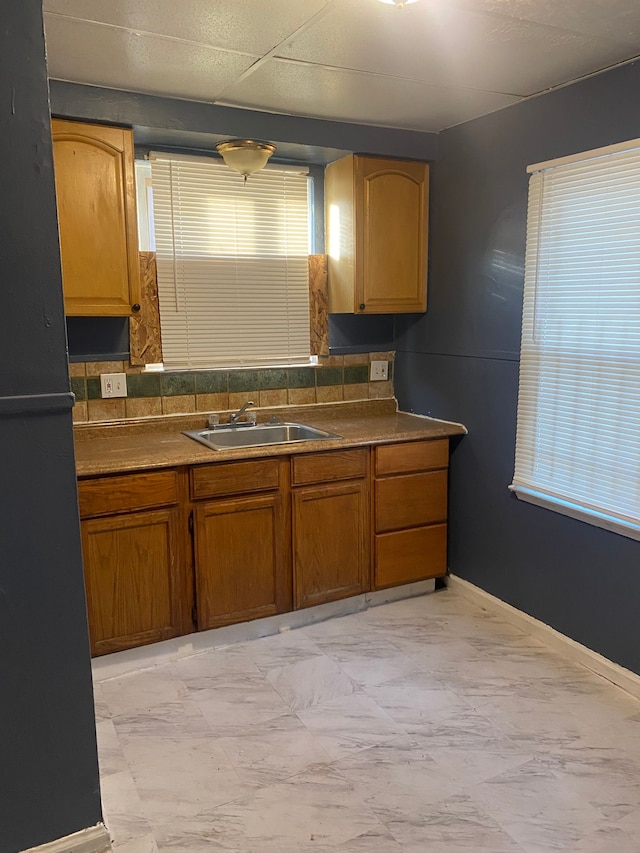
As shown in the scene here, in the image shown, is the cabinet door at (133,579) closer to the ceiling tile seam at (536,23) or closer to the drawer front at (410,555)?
the drawer front at (410,555)

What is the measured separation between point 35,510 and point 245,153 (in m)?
1.85

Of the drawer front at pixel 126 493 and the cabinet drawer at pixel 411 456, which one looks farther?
the cabinet drawer at pixel 411 456

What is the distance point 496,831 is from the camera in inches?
74.6

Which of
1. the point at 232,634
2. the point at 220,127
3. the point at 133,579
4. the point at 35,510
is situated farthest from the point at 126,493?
the point at 220,127

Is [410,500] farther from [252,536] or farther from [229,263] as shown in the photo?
[229,263]

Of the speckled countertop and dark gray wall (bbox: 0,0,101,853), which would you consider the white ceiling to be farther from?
the speckled countertop

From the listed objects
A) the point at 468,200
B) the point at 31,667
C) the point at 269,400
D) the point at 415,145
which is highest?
the point at 415,145

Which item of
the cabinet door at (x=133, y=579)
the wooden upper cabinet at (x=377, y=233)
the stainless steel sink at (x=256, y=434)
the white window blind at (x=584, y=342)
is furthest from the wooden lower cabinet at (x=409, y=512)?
the cabinet door at (x=133, y=579)

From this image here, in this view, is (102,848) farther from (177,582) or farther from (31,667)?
(177,582)

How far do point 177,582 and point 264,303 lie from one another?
1.48 meters

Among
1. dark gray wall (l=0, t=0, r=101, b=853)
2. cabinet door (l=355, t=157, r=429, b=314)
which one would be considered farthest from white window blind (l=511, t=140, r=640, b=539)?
dark gray wall (l=0, t=0, r=101, b=853)

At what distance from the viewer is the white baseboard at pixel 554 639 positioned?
102 inches

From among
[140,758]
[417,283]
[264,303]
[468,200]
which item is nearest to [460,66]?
[468,200]

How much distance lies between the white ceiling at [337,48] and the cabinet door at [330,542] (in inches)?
65.2
